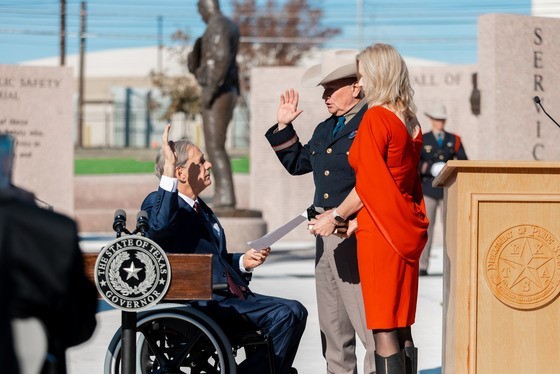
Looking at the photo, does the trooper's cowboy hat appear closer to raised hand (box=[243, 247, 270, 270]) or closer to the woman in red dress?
the woman in red dress

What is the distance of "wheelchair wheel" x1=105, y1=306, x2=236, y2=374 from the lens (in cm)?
539

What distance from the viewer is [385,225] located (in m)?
5.12

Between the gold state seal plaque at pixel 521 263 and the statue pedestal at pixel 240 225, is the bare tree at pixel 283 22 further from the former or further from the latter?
the gold state seal plaque at pixel 521 263

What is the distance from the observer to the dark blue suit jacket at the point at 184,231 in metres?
5.53

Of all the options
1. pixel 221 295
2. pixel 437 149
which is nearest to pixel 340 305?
pixel 221 295

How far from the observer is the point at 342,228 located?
5320 millimetres

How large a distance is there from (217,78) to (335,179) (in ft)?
30.3

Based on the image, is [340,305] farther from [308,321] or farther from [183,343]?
[308,321]

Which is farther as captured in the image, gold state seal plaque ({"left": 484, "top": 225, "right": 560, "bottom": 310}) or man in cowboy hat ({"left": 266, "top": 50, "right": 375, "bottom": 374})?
man in cowboy hat ({"left": 266, "top": 50, "right": 375, "bottom": 374})

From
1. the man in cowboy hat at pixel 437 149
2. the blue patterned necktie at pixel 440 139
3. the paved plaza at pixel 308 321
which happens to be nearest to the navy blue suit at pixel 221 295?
the paved plaza at pixel 308 321

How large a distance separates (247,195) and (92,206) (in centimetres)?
315

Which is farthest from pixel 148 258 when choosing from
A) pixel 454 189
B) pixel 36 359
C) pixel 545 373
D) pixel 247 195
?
pixel 247 195

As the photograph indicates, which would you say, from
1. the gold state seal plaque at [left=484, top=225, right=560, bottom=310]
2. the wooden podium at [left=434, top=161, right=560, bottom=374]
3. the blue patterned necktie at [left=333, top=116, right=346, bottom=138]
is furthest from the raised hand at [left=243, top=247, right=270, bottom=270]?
the gold state seal plaque at [left=484, top=225, right=560, bottom=310]

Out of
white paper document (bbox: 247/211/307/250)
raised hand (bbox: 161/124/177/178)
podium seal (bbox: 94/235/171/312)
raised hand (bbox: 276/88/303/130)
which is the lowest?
podium seal (bbox: 94/235/171/312)
